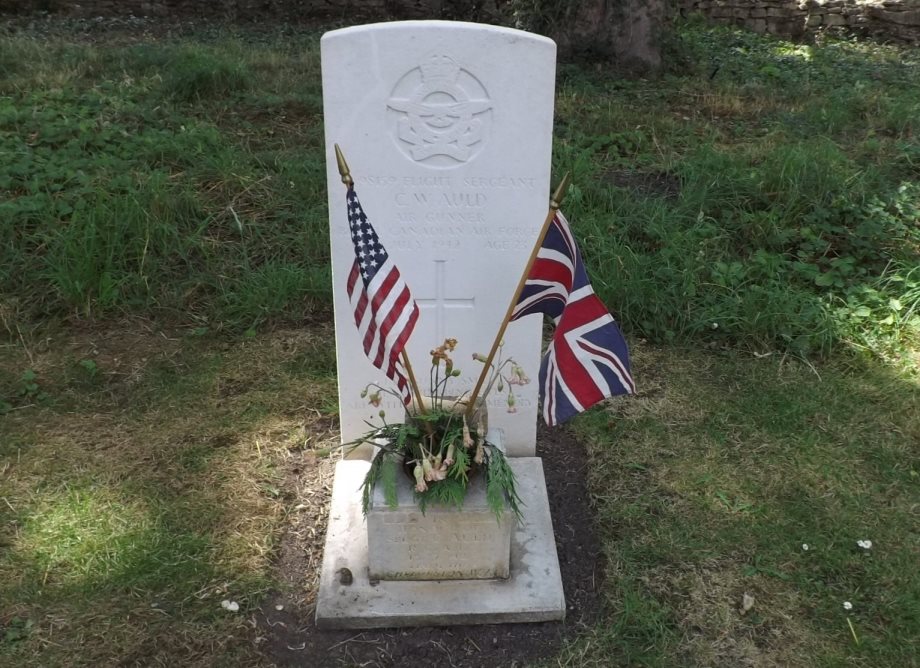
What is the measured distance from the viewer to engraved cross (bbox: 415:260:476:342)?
2.74 m

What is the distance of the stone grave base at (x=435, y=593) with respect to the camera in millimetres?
2387

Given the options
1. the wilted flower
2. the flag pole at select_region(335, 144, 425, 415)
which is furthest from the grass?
the flag pole at select_region(335, 144, 425, 415)

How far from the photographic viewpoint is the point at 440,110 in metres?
2.47

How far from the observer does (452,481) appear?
2.30 meters

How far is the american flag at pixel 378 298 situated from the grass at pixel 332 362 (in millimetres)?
913

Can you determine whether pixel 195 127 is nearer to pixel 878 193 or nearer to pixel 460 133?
pixel 460 133

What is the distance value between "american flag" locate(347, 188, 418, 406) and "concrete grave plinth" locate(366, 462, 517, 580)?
422 mm

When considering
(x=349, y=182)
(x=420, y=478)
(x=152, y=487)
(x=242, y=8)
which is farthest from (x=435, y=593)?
(x=242, y=8)

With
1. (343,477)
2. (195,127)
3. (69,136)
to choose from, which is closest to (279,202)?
(195,127)

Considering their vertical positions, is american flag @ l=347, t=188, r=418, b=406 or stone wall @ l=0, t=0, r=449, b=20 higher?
stone wall @ l=0, t=0, r=449, b=20

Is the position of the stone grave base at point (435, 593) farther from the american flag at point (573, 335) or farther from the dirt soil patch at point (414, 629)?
the american flag at point (573, 335)

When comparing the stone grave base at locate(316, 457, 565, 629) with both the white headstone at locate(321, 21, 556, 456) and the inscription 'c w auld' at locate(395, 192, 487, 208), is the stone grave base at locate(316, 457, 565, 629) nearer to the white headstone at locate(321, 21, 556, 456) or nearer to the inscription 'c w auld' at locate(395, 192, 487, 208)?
the white headstone at locate(321, 21, 556, 456)

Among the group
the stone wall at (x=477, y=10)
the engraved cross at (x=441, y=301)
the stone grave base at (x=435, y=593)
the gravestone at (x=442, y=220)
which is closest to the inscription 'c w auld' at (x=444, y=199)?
the gravestone at (x=442, y=220)

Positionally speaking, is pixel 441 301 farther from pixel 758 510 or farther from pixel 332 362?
pixel 758 510
